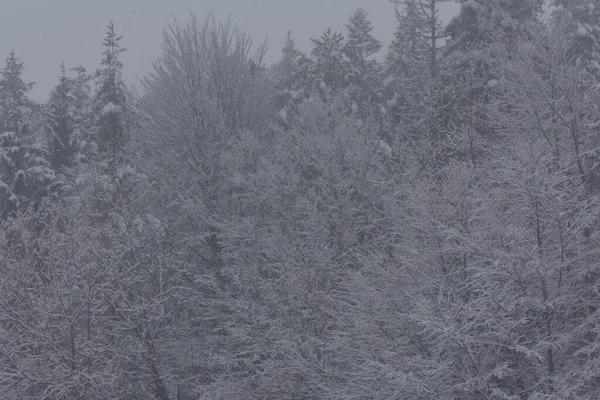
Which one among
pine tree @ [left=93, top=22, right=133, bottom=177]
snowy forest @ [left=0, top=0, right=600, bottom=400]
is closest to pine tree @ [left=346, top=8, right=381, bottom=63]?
snowy forest @ [left=0, top=0, right=600, bottom=400]

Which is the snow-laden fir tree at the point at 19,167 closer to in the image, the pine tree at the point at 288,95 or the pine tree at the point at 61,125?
the pine tree at the point at 61,125

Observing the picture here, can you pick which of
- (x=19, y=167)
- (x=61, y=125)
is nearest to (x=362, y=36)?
(x=61, y=125)

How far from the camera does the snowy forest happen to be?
36.0ft

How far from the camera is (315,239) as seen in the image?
A: 16484 mm

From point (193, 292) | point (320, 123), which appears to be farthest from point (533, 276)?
point (193, 292)

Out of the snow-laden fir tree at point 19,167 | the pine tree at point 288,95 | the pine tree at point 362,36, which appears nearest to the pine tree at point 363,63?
the pine tree at point 362,36

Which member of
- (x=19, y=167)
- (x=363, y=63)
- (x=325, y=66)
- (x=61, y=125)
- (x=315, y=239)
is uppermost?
(x=363, y=63)

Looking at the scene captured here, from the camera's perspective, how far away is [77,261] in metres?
14.9

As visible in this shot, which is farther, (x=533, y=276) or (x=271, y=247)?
(x=271, y=247)

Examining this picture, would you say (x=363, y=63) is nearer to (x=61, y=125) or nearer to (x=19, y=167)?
(x=61, y=125)

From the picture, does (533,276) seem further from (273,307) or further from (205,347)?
(205,347)

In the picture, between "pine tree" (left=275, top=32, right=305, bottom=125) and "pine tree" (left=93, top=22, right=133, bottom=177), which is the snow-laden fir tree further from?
"pine tree" (left=275, top=32, right=305, bottom=125)

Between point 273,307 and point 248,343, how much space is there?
1.53 meters

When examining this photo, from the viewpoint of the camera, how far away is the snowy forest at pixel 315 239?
36.0ft
